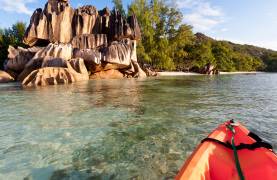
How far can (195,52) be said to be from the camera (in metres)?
52.4

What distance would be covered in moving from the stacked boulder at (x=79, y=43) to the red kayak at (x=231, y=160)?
19.3 meters

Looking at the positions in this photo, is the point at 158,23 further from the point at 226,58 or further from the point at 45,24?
the point at 226,58

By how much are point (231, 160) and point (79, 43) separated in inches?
1106

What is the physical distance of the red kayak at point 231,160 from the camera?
7.24ft

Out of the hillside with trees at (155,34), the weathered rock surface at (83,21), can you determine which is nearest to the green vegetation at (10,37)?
the hillside with trees at (155,34)

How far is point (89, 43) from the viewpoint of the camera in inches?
1141

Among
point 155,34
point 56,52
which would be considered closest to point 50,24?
point 56,52

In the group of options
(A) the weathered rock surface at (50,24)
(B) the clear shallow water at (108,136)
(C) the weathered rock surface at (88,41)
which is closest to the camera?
(B) the clear shallow water at (108,136)

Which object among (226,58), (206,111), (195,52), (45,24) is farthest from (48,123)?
(226,58)

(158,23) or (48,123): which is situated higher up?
(158,23)

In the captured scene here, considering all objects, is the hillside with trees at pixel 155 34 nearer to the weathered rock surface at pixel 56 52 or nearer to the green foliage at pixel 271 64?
the weathered rock surface at pixel 56 52

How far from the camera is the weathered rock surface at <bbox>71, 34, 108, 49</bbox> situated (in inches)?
1127

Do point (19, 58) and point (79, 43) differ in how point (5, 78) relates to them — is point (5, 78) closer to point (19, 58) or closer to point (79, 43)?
point (19, 58)

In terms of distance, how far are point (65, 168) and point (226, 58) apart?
214ft
